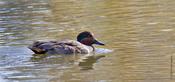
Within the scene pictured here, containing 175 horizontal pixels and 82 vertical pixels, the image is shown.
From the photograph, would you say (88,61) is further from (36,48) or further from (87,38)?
(87,38)

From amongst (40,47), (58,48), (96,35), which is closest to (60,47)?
(58,48)

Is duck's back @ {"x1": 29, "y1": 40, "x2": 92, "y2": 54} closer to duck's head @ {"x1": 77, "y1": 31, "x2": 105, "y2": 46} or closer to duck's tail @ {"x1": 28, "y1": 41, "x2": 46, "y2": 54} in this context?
duck's tail @ {"x1": 28, "y1": 41, "x2": 46, "y2": 54}

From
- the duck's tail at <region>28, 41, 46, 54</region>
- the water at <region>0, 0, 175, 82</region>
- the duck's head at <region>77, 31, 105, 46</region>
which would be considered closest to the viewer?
the water at <region>0, 0, 175, 82</region>

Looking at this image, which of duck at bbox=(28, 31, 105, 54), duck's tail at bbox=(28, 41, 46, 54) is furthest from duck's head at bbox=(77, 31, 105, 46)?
duck's tail at bbox=(28, 41, 46, 54)

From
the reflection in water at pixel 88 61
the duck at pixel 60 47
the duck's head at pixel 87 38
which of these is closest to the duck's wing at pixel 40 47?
the duck at pixel 60 47

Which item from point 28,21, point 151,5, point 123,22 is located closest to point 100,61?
point 123,22

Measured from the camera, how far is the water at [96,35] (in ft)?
41.0

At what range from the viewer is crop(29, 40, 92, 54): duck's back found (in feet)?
49.2

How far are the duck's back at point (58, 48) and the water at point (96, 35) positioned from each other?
171 mm

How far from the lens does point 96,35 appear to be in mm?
17250

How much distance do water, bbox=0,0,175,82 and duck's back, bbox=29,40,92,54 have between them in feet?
0.56

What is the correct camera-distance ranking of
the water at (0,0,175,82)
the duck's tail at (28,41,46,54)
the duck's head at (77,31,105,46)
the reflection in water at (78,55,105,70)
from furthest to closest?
the duck's head at (77,31,105,46), the duck's tail at (28,41,46,54), the reflection in water at (78,55,105,70), the water at (0,0,175,82)

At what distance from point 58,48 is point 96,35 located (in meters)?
2.30

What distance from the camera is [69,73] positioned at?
501 inches
